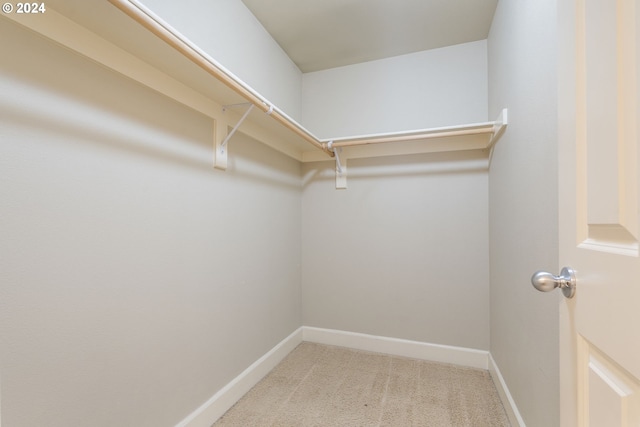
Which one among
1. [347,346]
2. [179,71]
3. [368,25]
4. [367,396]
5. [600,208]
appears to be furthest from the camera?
[347,346]

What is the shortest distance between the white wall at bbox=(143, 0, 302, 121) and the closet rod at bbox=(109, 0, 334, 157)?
0.37 m

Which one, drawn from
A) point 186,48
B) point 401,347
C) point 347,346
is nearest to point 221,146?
point 186,48

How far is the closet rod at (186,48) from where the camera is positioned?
2.64 ft

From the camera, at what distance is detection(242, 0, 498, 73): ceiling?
68.2 inches

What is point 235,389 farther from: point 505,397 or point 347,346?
point 505,397

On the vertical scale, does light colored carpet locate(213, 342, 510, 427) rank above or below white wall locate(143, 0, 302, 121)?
below

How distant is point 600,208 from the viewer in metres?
0.53

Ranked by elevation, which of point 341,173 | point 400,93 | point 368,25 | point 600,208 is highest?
point 368,25

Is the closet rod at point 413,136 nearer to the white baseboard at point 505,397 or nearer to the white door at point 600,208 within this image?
the white door at point 600,208

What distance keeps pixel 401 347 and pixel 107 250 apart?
2030mm

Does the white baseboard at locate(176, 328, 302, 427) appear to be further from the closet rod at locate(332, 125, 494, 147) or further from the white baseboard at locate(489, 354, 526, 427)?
the closet rod at locate(332, 125, 494, 147)

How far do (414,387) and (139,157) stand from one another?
1.96m

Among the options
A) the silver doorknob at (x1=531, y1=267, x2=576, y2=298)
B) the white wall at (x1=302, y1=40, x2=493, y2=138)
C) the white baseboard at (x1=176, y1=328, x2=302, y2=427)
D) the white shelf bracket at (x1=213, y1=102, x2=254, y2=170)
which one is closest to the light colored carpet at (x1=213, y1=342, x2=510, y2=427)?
the white baseboard at (x1=176, y1=328, x2=302, y2=427)

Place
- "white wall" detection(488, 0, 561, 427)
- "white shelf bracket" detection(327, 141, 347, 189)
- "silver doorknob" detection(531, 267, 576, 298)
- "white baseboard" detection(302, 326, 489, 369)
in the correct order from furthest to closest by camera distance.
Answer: "white shelf bracket" detection(327, 141, 347, 189)
"white baseboard" detection(302, 326, 489, 369)
"white wall" detection(488, 0, 561, 427)
"silver doorknob" detection(531, 267, 576, 298)
